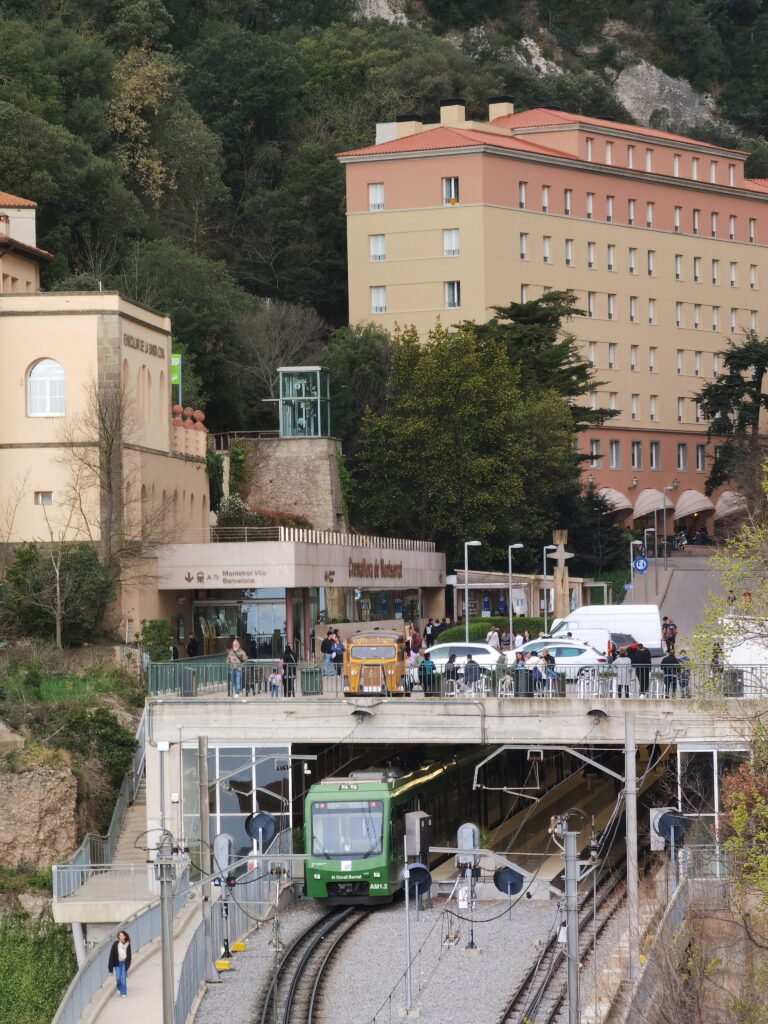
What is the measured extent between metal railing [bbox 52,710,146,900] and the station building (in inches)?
2091

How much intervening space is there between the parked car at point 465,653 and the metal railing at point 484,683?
7.47 ft

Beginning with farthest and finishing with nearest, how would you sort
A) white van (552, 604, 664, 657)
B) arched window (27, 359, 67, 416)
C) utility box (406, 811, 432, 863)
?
arched window (27, 359, 67, 416)
white van (552, 604, 664, 657)
utility box (406, 811, 432, 863)

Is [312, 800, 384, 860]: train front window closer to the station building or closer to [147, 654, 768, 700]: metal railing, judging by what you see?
[147, 654, 768, 700]: metal railing

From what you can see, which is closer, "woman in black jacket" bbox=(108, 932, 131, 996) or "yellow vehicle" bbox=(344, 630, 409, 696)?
"woman in black jacket" bbox=(108, 932, 131, 996)

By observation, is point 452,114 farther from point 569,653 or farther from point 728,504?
point 569,653

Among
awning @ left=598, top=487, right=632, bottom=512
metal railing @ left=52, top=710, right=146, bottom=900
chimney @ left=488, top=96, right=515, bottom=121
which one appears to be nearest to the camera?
metal railing @ left=52, top=710, right=146, bottom=900

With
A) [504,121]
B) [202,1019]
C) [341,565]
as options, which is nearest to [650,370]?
[504,121]

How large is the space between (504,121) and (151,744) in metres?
79.9

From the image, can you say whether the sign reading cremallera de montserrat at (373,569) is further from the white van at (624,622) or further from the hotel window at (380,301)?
the hotel window at (380,301)

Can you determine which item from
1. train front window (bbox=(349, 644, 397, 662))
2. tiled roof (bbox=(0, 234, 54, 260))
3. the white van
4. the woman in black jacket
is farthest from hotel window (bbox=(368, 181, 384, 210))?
the woman in black jacket

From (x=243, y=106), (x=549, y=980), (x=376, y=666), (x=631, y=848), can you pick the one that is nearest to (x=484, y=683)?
(x=376, y=666)

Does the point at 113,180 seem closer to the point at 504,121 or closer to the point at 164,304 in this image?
the point at 164,304

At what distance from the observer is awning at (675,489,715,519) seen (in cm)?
11756

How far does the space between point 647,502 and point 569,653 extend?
6300cm
